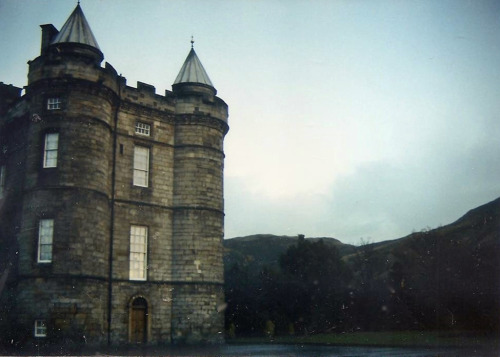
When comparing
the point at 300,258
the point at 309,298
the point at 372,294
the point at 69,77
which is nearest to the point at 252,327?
the point at 309,298

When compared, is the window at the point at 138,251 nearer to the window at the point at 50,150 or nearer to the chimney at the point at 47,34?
the window at the point at 50,150

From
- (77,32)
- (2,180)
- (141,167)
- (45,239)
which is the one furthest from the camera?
(141,167)

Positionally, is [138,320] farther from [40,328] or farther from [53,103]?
[53,103]

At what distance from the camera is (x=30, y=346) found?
70.3ft

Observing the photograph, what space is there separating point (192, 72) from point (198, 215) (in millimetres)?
8847

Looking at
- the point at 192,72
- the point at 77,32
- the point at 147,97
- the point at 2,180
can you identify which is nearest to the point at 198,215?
the point at 147,97

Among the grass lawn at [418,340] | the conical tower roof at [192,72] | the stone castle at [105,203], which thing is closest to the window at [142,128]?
the stone castle at [105,203]

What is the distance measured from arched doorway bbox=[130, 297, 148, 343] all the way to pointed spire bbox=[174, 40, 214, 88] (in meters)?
12.8

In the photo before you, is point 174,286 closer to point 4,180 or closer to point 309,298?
point 4,180

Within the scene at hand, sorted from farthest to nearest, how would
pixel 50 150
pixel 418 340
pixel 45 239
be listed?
pixel 418 340
pixel 50 150
pixel 45 239

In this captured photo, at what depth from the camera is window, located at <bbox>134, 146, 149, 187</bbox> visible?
27.6 metres

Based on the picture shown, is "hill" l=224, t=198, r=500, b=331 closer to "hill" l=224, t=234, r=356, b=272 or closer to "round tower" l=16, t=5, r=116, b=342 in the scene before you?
"round tower" l=16, t=5, r=116, b=342

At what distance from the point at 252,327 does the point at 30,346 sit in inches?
978

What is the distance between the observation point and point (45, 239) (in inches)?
916
